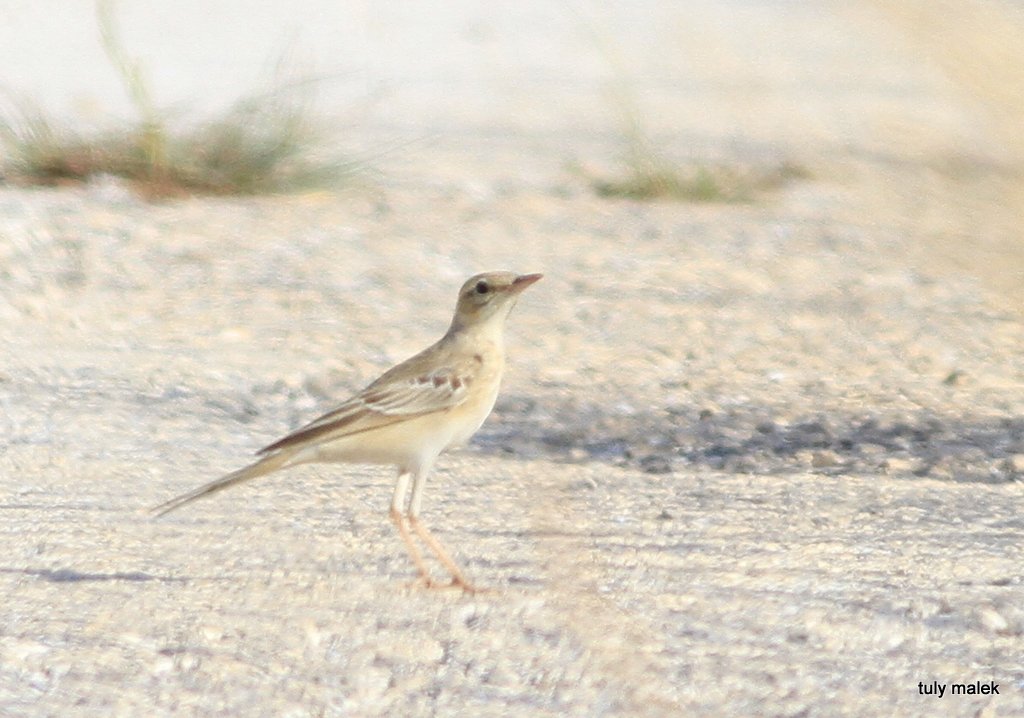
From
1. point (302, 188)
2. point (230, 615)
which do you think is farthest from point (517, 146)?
point (230, 615)

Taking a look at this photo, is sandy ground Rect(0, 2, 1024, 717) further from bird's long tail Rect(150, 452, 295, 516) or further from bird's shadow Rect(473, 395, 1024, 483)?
bird's long tail Rect(150, 452, 295, 516)

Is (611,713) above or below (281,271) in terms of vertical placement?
above

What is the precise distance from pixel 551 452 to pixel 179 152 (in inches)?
216

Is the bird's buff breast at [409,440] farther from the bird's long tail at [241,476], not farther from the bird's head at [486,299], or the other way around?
the bird's head at [486,299]

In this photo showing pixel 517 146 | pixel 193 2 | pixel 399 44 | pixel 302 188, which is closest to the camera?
pixel 302 188

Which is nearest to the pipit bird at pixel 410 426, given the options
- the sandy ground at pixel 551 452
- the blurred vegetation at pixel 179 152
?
the sandy ground at pixel 551 452

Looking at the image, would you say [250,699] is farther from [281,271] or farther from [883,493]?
[281,271]

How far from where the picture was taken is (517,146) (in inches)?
563

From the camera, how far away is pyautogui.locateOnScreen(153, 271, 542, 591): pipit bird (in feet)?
15.6

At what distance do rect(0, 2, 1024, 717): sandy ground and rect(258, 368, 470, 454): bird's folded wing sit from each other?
14.8 inches

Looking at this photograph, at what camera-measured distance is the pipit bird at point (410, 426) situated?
474cm

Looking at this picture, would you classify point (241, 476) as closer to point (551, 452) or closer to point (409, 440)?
point (409, 440)

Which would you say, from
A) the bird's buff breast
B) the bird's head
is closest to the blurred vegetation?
the bird's head

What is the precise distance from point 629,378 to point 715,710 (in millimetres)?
3498
